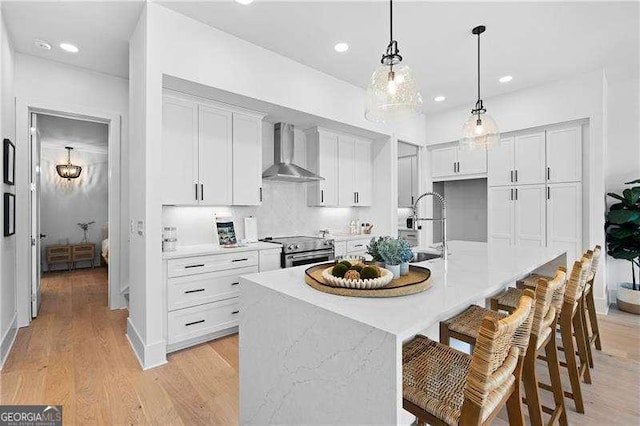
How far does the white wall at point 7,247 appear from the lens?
266 cm

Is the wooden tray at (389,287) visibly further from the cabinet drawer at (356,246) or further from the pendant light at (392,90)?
the cabinet drawer at (356,246)

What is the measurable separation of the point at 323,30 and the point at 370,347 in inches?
117

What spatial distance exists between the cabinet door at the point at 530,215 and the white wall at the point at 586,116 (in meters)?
0.46

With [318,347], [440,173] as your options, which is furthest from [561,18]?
[318,347]

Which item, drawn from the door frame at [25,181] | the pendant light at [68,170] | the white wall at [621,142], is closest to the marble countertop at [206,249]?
the door frame at [25,181]

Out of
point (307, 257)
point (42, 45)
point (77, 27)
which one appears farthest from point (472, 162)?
point (42, 45)

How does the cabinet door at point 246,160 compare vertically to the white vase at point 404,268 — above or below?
above

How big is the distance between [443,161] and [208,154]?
13.1 ft

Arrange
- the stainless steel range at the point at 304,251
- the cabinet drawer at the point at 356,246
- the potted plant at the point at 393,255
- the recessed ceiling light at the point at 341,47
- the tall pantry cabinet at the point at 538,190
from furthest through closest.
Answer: the cabinet drawer at the point at 356,246
the tall pantry cabinet at the point at 538,190
the stainless steel range at the point at 304,251
the recessed ceiling light at the point at 341,47
the potted plant at the point at 393,255

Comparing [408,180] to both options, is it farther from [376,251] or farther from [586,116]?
[376,251]

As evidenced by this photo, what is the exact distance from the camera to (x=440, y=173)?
220 inches

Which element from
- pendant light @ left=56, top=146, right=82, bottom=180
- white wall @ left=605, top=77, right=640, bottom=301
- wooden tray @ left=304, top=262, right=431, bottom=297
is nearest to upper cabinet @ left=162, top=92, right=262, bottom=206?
wooden tray @ left=304, top=262, right=431, bottom=297

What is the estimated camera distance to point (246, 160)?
3.72 m

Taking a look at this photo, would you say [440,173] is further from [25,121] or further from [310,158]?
[25,121]
